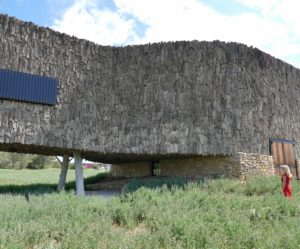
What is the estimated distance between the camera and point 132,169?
915 inches

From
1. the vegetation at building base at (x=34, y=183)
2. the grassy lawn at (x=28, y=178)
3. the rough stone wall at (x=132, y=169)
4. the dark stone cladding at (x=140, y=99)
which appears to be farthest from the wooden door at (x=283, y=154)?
the grassy lawn at (x=28, y=178)

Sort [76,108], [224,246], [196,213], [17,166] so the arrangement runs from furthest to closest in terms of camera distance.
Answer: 1. [17,166]
2. [76,108]
3. [196,213]
4. [224,246]

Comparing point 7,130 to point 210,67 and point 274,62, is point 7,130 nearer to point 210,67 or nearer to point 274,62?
point 210,67

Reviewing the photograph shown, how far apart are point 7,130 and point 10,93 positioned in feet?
5.07

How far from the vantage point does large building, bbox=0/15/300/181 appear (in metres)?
14.7

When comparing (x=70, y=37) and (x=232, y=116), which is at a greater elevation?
(x=70, y=37)

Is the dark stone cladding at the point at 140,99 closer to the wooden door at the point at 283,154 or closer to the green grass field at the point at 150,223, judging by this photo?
the wooden door at the point at 283,154

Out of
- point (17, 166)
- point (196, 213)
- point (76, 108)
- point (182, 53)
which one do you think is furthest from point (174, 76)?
point (17, 166)

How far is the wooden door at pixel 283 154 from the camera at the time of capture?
1798cm

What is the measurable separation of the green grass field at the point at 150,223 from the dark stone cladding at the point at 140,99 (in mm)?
5457

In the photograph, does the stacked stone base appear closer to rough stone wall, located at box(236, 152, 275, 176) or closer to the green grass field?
rough stone wall, located at box(236, 152, 275, 176)

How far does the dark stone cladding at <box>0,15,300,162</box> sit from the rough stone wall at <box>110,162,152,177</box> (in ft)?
17.8

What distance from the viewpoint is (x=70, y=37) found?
53.4 feet

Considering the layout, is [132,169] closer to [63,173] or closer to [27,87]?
[63,173]
